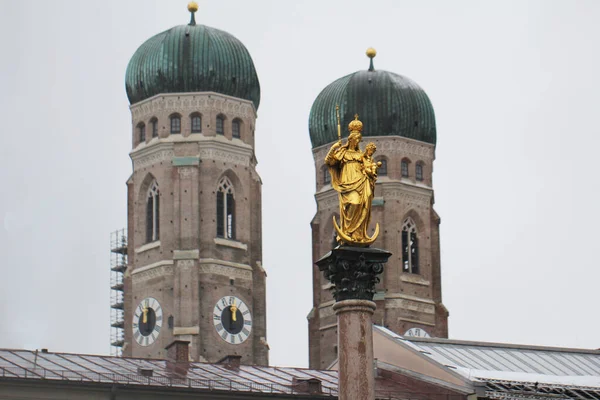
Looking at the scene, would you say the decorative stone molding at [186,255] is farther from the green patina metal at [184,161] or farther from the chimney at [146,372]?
the chimney at [146,372]

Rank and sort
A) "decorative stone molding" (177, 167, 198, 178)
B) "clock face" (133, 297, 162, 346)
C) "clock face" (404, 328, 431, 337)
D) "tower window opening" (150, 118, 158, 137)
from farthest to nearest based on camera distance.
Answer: "clock face" (404, 328, 431, 337) < "tower window opening" (150, 118, 158, 137) < "decorative stone molding" (177, 167, 198, 178) < "clock face" (133, 297, 162, 346)

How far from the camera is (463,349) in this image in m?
83.1

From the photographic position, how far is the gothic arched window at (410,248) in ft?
397

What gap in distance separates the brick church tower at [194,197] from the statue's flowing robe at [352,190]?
66177mm

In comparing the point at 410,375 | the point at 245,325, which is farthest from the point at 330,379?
the point at 245,325

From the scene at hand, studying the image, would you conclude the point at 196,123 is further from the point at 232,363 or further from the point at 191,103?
the point at 232,363

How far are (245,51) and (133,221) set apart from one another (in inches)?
456

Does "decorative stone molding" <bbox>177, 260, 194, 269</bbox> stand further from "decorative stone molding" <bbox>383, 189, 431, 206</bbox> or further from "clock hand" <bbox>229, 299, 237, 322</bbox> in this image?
"decorative stone molding" <bbox>383, 189, 431, 206</bbox>

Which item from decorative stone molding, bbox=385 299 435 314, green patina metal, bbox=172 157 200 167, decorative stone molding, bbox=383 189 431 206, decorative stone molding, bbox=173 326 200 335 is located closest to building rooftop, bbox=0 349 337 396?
decorative stone molding, bbox=173 326 200 335

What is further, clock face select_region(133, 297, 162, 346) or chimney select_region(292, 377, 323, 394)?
clock face select_region(133, 297, 162, 346)

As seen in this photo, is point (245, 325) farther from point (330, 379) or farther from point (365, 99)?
point (330, 379)

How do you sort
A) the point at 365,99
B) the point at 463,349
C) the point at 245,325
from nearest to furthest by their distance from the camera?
1. the point at 463,349
2. the point at 245,325
3. the point at 365,99

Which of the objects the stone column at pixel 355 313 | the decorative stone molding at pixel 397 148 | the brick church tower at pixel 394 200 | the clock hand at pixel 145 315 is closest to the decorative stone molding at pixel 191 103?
the brick church tower at pixel 394 200

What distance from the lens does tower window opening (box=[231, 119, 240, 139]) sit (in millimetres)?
113537
